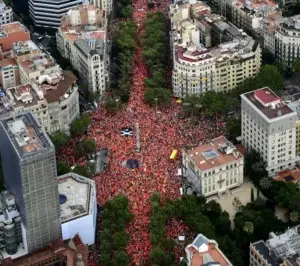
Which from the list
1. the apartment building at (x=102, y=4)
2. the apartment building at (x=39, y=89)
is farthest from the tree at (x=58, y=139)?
the apartment building at (x=102, y=4)

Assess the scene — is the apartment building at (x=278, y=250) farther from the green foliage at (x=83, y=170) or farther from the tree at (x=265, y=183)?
the green foliage at (x=83, y=170)

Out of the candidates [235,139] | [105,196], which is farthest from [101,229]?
[235,139]

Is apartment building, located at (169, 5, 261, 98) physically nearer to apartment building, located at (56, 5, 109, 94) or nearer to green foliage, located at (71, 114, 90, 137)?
apartment building, located at (56, 5, 109, 94)

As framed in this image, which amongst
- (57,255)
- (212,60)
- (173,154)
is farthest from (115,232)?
(212,60)

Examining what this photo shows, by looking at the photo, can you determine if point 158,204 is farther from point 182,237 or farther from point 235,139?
point 235,139


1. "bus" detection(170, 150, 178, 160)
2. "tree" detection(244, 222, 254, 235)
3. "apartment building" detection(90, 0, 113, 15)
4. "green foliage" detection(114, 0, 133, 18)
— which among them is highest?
"apartment building" detection(90, 0, 113, 15)

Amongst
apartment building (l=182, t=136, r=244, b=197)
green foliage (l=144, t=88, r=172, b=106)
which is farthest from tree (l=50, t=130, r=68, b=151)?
apartment building (l=182, t=136, r=244, b=197)
